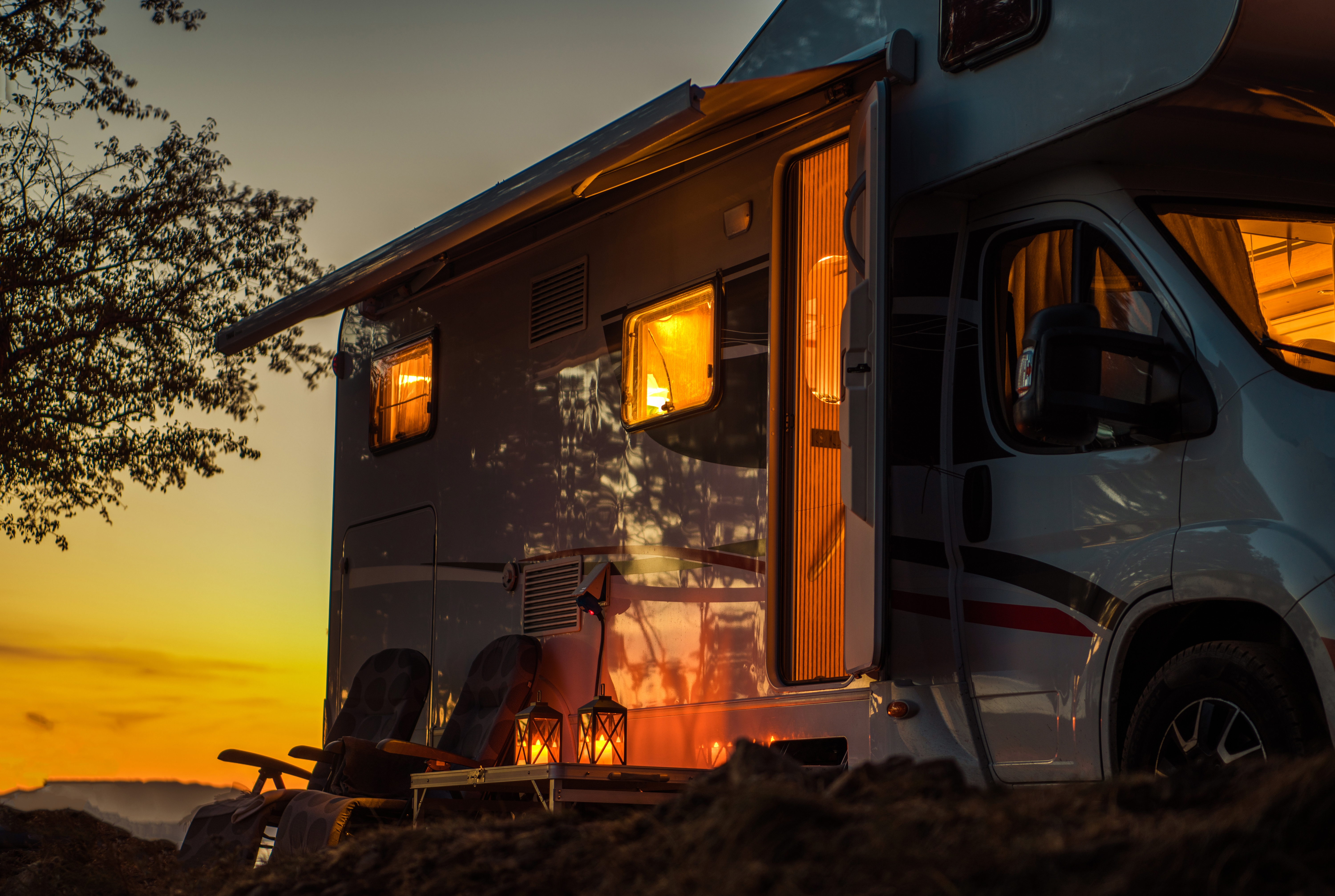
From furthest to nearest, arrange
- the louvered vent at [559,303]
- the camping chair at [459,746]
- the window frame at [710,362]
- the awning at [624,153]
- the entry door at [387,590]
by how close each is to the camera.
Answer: the entry door at [387,590], the louvered vent at [559,303], the camping chair at [459,746], the window frame at [710,362], the awning at [624,153]

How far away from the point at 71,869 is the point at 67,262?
278 inches

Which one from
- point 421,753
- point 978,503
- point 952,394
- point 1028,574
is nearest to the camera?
point 1028,574

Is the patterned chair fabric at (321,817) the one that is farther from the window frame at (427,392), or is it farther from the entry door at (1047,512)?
the entry door at (1047,512)

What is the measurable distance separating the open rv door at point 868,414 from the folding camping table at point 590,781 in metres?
0.86

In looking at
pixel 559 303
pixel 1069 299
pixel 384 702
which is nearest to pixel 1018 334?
pixel 1069 299

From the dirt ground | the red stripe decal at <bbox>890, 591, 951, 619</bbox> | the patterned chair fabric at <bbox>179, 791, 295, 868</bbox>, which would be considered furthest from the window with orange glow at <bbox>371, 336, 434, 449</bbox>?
the dirt ground

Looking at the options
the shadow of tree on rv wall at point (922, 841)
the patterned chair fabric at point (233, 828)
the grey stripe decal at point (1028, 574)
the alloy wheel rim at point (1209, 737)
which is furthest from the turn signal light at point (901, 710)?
the patterned chair fabric at point (233, 828)

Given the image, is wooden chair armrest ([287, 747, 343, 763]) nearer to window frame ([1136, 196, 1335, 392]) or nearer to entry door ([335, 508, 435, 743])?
entry door ([335, 508, 435, 743])

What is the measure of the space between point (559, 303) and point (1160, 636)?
3.30 m

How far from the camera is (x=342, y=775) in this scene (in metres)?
6.36

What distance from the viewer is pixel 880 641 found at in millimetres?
4277

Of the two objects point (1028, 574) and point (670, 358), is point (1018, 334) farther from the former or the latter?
point (670, 358)

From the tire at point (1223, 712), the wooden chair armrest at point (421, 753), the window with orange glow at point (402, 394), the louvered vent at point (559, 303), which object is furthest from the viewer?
the window with orange glow at point (402, 394)

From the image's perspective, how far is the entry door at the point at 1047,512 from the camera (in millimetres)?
3891
